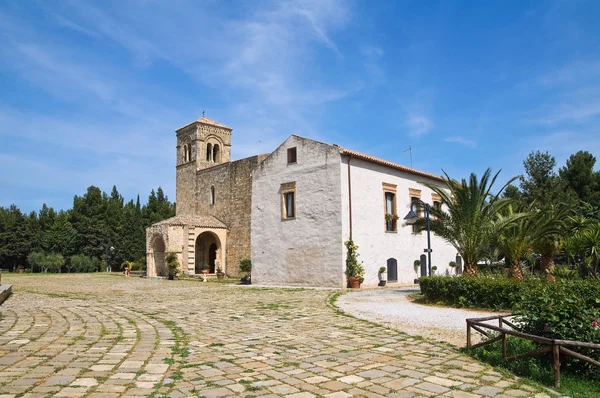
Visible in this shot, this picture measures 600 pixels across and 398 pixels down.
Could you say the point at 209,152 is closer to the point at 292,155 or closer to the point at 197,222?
the point at 197,222

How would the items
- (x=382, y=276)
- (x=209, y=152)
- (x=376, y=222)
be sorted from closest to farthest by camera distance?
1. (x=382, y=276)
2. (x=376, y=222)
3. (x=209, y=152)

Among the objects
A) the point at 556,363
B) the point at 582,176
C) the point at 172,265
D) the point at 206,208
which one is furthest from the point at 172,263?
the point at 582,176

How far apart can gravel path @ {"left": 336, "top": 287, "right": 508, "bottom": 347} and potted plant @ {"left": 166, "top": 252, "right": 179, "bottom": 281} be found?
18.3 m

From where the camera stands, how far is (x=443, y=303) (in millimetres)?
13875

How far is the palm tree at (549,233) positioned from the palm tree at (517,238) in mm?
242

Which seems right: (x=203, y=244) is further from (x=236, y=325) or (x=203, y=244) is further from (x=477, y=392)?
(x=477, y=392)

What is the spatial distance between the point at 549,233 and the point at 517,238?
1350 mm

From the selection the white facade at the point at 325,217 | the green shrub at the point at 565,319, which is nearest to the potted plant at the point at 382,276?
the white facade at the point at 325,217

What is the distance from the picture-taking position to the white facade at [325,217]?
2194 cm

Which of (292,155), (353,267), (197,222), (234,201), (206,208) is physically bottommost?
(353,267)

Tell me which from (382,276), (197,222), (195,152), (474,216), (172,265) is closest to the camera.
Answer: (474,216)

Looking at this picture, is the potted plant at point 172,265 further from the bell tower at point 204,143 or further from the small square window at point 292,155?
the small square window at point 292,155

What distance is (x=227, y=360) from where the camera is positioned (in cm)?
649

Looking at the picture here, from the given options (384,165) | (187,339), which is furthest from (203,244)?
(187,339)
